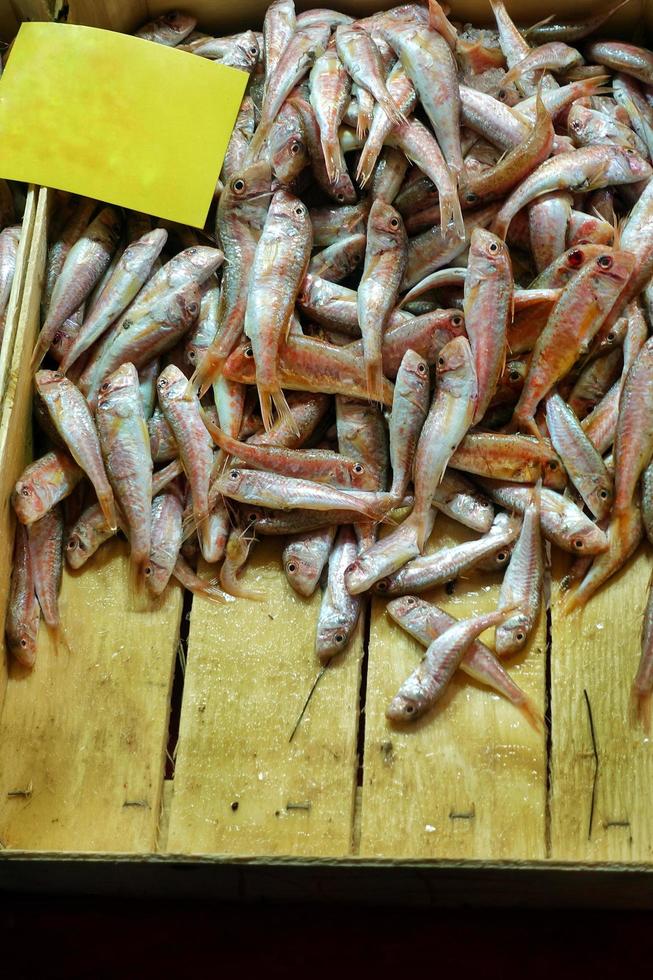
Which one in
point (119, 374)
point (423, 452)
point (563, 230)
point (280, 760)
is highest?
point (563, 230)

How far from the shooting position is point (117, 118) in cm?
216

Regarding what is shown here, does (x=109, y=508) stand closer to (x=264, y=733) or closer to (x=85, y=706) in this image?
(x=85, y=706)

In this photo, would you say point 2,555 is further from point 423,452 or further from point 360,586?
point 423,452

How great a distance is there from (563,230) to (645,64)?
0.52m

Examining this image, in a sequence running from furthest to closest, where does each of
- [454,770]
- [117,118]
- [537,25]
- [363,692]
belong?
[537,25]
[117,118]
[363,692]
[454,770]

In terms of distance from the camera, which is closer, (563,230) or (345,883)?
(345,883)

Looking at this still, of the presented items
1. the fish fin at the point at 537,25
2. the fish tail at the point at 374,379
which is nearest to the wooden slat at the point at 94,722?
the fish tail at the point at 374,379

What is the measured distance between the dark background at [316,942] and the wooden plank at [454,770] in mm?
354

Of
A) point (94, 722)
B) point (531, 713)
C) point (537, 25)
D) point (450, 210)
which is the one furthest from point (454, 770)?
point (537, 25)

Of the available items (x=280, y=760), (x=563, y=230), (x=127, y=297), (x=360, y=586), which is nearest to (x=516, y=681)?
(x=360, y=586)

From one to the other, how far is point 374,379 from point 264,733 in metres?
0.73

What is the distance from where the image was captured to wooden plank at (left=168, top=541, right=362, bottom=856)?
176 centimetres

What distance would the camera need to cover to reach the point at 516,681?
1875 mm

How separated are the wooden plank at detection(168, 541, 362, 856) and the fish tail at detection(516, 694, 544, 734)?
320 mm
